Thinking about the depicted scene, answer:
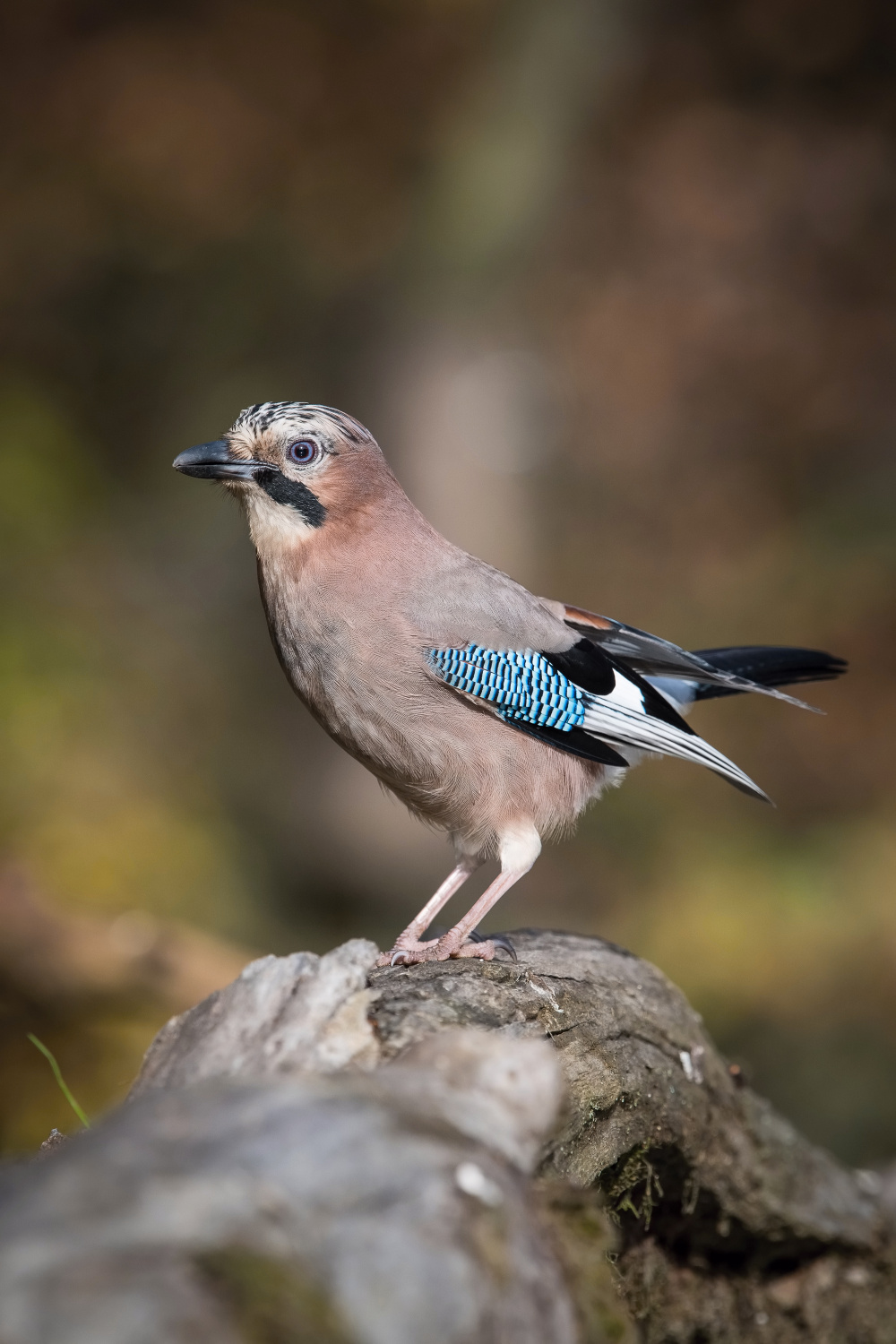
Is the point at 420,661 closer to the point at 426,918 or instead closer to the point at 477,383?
the point at 426,918

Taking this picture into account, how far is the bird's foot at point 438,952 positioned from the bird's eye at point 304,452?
1.42 meters

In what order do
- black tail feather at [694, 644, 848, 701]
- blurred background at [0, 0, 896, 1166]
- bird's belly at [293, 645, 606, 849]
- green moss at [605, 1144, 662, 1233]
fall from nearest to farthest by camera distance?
green moss at [605, 1144, 662, 1233]
bird's belly at [293, 645, 606, 849]
black tail feather at [694, 644, 848, 701]
blurred background at [0, 0, 896, 1166]

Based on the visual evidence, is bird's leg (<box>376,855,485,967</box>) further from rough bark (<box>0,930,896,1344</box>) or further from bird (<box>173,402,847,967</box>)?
rough bark (<box>0,930,896,1344</box>)

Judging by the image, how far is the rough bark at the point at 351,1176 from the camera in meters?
1.37

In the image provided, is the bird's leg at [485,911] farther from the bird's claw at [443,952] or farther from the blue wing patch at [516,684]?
the blue wing patch at [516,684]

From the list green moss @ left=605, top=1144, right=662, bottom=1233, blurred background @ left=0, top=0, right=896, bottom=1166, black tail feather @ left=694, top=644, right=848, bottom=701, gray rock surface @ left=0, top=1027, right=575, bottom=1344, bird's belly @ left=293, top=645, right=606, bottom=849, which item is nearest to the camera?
gray rock surface @ left=0, top=1027, right=575, bottom=1344

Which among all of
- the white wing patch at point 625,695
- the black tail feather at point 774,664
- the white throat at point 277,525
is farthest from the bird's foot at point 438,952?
the black tail feather at point 774,664

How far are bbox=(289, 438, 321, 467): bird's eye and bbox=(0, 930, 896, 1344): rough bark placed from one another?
1.51 meters

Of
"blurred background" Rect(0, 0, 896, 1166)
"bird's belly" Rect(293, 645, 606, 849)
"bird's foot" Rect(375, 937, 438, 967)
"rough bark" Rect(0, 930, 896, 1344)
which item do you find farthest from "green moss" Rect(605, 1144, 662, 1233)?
"blurred background" Rect(0, 0, 896, 1166)

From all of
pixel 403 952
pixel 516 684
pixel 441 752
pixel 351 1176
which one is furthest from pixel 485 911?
pixel 351 1176

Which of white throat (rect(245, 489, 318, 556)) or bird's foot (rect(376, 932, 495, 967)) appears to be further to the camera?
white throat (rect(245, 489, 318, 556))

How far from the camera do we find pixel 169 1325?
1308 millimetres

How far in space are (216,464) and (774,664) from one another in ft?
6.72

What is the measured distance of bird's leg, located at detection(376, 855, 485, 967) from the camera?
322 centimetres
